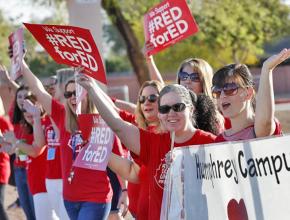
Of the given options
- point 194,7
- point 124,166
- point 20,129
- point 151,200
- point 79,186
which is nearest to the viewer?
point 151,200

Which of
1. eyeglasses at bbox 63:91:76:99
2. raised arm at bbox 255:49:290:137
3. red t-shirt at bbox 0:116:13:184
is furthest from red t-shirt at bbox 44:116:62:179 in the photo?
raised arm at bbox 255:49:290:137

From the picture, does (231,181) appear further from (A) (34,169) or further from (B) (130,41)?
(B) (130,41)

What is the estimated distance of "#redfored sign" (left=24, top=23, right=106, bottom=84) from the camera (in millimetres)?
5590

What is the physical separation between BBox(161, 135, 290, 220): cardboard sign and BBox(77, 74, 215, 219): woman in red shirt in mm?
770

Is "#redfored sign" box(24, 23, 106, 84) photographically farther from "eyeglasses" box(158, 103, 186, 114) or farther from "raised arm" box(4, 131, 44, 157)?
"raised arm" box(4, 131, 44, 157)

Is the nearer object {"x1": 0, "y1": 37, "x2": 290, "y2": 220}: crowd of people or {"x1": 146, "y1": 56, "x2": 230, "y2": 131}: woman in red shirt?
{"x1": 0, "y1": 37, "x2": 290, "y2": 220}: crowd of people

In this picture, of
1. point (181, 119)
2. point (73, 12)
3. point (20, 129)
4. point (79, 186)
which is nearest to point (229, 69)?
point (181, 119)

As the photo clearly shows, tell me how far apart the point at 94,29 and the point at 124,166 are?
6319mm

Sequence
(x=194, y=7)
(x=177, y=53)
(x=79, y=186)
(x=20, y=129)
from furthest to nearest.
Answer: (x=177, y=53) → (x=194, y=7) → (x=20, y=129) → (x=79, y=186)

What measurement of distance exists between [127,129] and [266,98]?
2.90 ft

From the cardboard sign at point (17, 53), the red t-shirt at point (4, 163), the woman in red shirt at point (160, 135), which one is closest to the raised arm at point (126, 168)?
the woman in red shirt at point (160, 135)

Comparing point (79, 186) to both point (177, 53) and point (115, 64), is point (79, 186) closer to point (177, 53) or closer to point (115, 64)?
point (177, 53)

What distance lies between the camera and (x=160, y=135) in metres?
5.11

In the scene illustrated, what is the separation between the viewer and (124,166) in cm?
559
